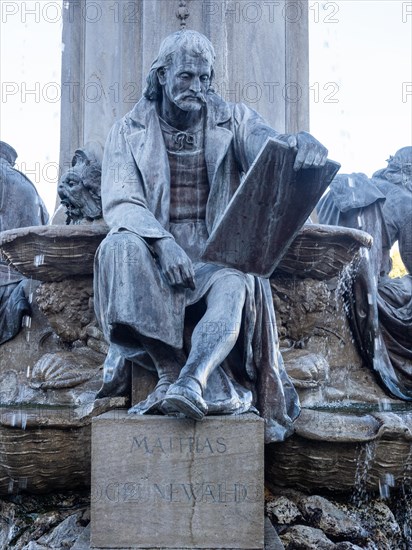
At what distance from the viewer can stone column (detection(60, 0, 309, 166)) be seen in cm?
697

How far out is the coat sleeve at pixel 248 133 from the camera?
211 inches

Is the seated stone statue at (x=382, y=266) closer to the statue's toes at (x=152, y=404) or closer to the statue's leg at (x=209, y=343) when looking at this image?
the statue's leg at (x=209, y=343)

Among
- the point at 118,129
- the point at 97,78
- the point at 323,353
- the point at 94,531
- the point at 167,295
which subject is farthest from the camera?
the point at 97,78

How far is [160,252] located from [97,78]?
299 centimetres

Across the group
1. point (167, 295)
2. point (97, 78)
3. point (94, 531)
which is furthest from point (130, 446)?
point (97, 78)

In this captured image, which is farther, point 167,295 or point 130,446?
point 167,295

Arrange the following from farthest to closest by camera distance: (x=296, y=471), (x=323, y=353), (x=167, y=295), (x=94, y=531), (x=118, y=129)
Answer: (x=323, y=353) < (x=118, y=129) < (x=296, y=471) < (x=167, y=295) < (x=94, y=531)

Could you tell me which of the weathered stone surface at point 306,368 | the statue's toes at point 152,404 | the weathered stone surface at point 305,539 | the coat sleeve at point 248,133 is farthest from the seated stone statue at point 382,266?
the statue's toes at point 152,404

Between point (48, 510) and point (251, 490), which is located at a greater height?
point (251, 490)

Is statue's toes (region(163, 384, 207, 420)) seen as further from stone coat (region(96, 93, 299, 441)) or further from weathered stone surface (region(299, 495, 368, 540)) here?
weathered stone surface (region(299, 495, 368, 540))

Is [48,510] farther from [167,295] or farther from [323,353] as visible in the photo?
[323,353]

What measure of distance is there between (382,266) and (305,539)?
10.2 feet

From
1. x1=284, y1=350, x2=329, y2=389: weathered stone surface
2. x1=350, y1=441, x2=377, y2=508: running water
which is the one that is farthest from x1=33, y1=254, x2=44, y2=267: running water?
x1=350, y1=441, x2=377, y2=508: running water

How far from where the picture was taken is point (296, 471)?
16.7 feet
